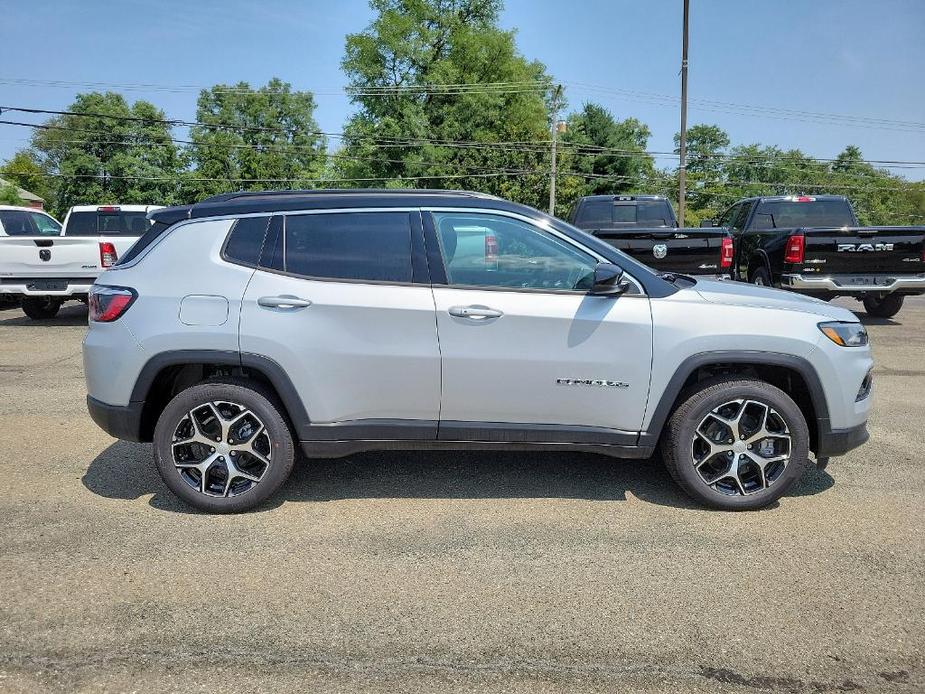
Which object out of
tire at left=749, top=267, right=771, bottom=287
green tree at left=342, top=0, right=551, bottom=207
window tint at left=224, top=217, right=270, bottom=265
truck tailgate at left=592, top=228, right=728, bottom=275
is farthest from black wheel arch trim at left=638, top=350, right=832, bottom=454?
green tree at left=342, top=0, right=551, bottom=207

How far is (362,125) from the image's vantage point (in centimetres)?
5088

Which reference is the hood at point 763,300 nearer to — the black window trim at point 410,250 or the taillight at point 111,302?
the black window trim at point 410,250

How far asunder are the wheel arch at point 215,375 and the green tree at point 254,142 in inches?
2409

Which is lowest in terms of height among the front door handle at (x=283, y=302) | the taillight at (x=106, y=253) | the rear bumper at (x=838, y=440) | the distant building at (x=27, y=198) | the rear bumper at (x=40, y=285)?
the rear bumper at (x=838, y=440)

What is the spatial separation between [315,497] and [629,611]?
209 cm

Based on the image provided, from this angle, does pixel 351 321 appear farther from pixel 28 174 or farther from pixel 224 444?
pixel 28 174

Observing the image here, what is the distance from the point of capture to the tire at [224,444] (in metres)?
4.14

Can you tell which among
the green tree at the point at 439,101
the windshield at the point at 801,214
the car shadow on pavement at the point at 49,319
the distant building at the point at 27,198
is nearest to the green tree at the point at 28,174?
the distant building at the point at 27,198

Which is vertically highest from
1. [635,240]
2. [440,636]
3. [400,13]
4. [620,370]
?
[400,13]

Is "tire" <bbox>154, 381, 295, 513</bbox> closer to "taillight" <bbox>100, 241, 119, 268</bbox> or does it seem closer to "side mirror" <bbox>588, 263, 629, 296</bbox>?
"side mirror" <bbox>588, 263, 629, 296</bbox>

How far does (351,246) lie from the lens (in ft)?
13.8

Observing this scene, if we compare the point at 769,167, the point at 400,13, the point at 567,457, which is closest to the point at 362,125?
the point at 400,13

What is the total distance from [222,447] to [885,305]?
40.3 feet

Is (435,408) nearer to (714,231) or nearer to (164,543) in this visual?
(164,543)
